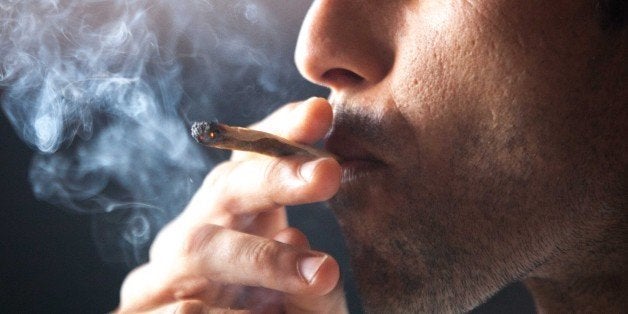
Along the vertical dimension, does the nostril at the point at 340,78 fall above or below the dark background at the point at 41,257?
above

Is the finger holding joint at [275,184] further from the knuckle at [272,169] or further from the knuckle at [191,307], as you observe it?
the knuckle at [191,307]

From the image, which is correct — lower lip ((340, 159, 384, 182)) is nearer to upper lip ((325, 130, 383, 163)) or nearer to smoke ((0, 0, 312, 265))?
upper lip ((325, 130, 383, 163))

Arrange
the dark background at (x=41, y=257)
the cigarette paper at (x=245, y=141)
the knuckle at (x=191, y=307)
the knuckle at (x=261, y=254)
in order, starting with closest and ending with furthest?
1. the cigarette paper at (x=245, y=141)
2. the knuckle at (x=261, y=254)
3. the knuckle at (x=191, y=307)
4. the dark background at (x=41, y=257)

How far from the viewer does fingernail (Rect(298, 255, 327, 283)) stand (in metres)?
0.93

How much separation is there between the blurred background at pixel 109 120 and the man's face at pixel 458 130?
0.54 meters

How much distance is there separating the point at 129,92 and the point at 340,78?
947 millimetres

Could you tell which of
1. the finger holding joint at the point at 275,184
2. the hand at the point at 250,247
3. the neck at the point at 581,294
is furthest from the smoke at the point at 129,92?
the neck at the point at 581,294

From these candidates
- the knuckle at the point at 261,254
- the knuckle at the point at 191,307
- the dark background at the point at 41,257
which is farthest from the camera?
the dark background at the point at 41,257

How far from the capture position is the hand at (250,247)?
3.07ft

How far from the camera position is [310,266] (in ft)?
3.08

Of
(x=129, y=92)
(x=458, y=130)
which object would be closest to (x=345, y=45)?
(x=458, y=130)

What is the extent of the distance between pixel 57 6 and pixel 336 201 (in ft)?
3.78

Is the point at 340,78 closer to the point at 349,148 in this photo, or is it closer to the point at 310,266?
the point at 349,148

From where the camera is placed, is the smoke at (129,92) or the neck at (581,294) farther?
the smoke at (129,92)
